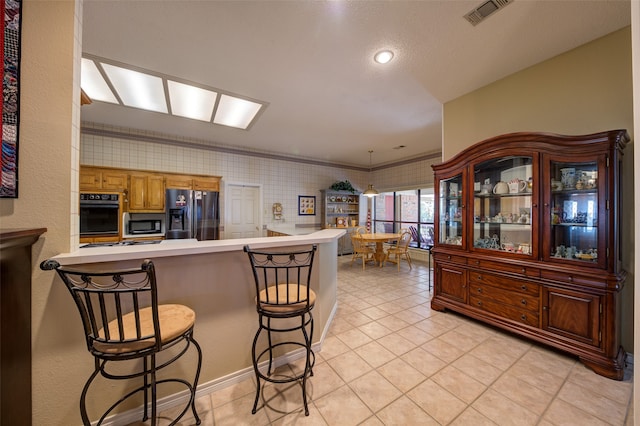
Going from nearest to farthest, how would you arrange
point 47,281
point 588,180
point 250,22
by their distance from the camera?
point 47,281, point 250,22, point 588,180

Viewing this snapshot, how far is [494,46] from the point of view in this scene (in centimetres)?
206

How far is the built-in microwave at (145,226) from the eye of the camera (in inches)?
161

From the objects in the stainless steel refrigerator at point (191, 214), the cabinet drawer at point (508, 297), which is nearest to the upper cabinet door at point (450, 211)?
the cabinet drawer at point (508, 297)

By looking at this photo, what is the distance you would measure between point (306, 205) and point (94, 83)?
4504 millimetres

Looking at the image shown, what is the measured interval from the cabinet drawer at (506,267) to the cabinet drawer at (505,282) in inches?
3.0

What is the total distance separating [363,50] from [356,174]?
5.19 m

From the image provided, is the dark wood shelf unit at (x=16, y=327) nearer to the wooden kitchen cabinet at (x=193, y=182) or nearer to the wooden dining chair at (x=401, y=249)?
the wooden kitchen cabinet at (x=193, y=182)

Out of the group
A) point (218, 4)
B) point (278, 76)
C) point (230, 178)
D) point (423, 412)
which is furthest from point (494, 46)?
point (230, 178)

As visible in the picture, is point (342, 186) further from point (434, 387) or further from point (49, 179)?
point (49, 179)

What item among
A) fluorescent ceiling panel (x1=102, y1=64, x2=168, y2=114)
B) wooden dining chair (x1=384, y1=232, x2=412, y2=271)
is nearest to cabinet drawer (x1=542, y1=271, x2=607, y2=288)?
wooden dining chair (x1=384, y1=232, x2=412, y2=271)

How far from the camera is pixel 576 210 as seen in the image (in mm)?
2047

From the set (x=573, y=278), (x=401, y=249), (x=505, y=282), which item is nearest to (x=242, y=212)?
(x=401, y=249)

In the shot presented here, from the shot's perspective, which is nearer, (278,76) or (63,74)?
(63,74)

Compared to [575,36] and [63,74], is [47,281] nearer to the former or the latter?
[63,74]
